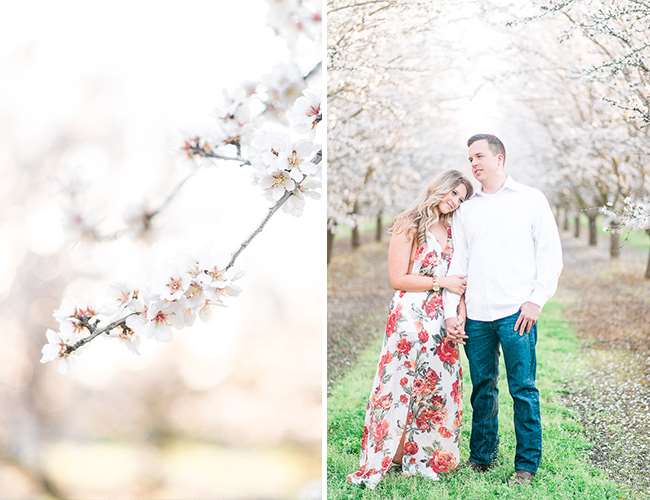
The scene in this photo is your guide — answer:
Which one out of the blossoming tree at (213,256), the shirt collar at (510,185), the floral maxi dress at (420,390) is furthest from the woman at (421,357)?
the blossoming tree at (213,256)

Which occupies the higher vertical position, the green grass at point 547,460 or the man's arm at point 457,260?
the man's arm at point 457,260

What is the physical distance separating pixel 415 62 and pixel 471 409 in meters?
1.20

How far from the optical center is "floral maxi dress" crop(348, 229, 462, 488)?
2395 mm

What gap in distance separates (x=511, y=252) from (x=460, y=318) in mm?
266

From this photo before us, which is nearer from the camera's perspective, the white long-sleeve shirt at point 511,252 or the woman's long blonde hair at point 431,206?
the white long-sleeve shirt at point 511,252

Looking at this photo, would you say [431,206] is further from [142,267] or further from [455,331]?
[142,267]

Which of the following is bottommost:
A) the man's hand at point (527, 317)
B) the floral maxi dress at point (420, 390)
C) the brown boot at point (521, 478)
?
the brown boot at point (521, 478)

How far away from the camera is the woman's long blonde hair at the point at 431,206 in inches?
94.1

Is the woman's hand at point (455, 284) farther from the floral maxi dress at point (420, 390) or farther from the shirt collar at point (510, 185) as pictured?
the shirt collar at point (510, 185)

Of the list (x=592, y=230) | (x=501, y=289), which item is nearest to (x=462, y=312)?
(x=501, y=289)

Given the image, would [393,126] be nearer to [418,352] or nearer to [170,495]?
[418,352]

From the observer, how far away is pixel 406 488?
2.42 meters

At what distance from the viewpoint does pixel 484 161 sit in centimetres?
238

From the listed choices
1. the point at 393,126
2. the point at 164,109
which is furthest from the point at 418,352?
the point at 164,109
